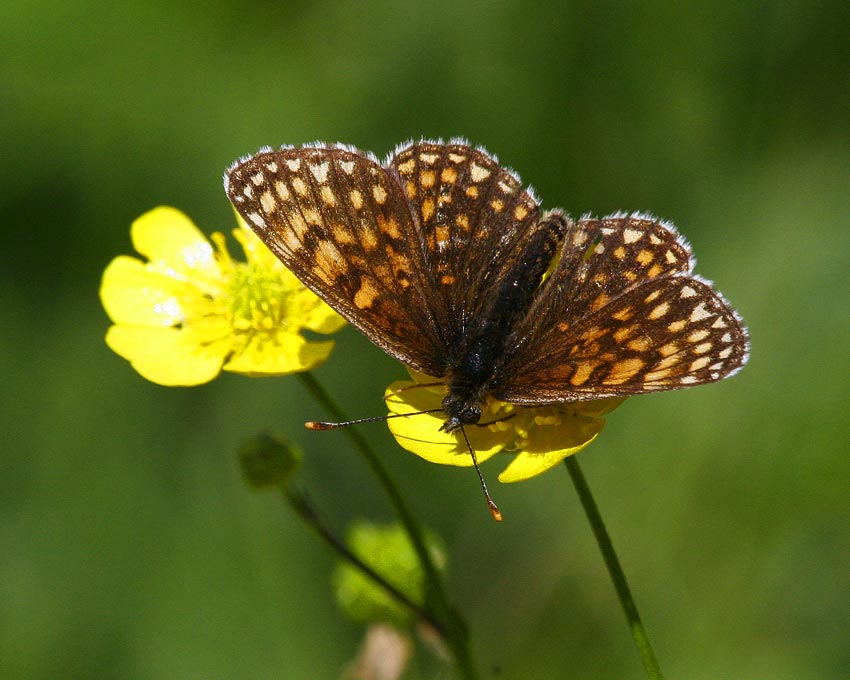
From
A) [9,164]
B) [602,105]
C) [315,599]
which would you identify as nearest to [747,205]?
[602,105]

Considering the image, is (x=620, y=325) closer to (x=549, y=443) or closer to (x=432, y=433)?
(x=549, y=443)

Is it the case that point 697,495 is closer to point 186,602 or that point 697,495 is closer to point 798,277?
point 798,277

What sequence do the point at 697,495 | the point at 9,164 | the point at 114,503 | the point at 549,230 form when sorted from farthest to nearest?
the point at 9,164 → the point at 114,503 → the point at 697,495 → the point at 549,230

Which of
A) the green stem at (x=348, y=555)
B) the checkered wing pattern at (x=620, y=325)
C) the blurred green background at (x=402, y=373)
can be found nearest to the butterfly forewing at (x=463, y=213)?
the checkered wing pattern at (x=620, y=325)

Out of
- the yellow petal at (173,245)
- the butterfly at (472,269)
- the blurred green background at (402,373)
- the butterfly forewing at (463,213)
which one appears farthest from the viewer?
the blurred green background at (402,373)

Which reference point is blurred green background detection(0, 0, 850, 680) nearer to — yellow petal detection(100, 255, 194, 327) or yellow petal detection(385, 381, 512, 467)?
yellow petal detection(100, 255, 194, 327)

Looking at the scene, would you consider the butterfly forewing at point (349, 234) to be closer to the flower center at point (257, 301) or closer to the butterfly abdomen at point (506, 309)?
the butterfly abdomen at point (506, 309)
